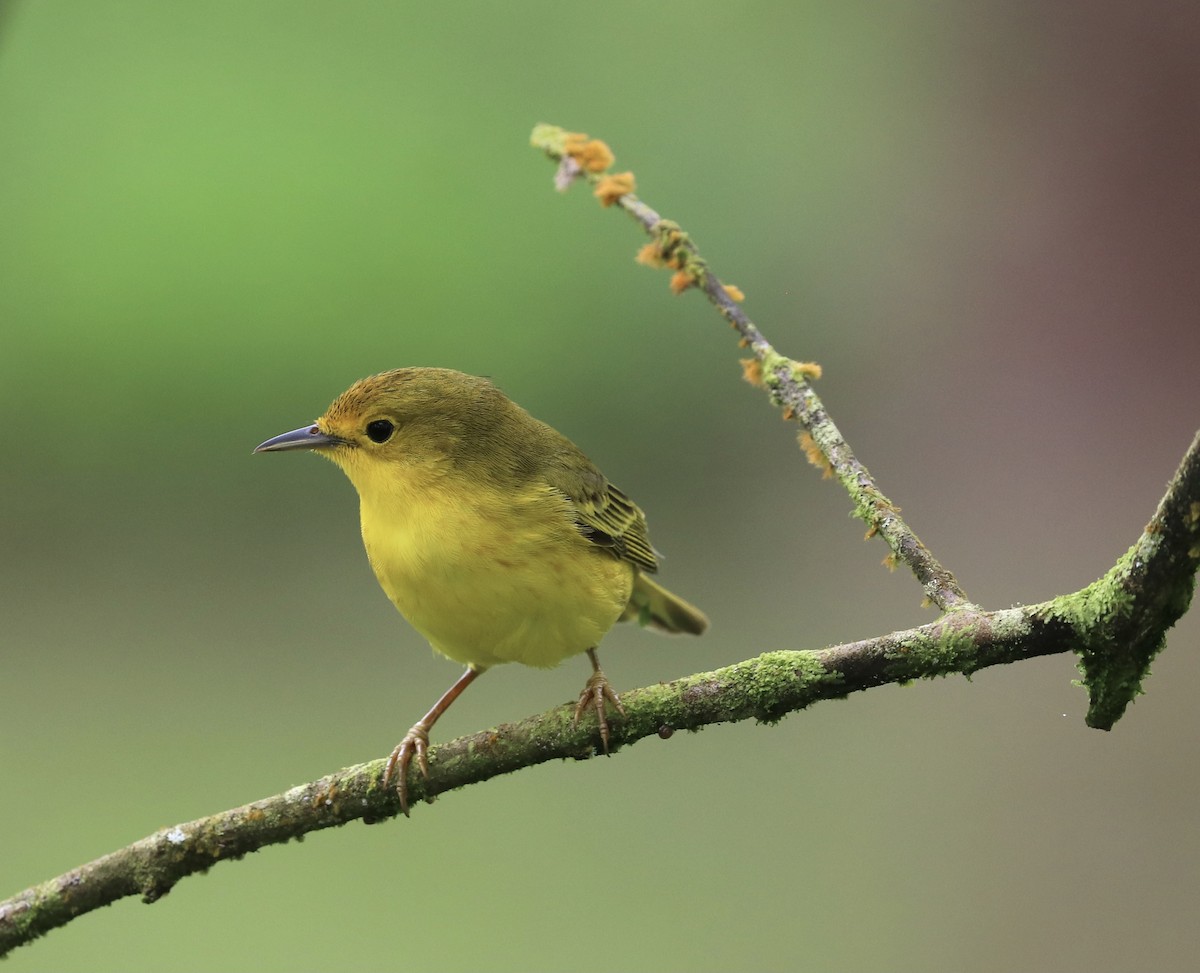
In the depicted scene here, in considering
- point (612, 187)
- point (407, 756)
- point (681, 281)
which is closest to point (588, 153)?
point (612, 187)

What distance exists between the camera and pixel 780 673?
2525mm

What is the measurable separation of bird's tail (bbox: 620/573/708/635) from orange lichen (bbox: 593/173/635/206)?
5.63ft

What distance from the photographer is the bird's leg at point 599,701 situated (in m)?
2.88

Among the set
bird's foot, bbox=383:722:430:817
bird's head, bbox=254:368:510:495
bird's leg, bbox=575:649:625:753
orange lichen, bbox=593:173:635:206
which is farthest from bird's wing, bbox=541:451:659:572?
orange lichen, bbox=593:173:635:206

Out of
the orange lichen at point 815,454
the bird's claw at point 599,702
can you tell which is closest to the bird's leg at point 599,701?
the bird's claw at point 599,702

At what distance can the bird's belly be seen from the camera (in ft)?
11.4

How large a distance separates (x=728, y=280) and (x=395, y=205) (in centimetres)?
214

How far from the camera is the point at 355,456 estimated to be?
12.5 ft

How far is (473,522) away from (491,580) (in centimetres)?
18

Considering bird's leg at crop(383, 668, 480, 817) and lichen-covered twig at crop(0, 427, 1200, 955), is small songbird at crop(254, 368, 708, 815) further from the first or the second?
lichen-covered twig at crop(0, 427, 1200, 955)

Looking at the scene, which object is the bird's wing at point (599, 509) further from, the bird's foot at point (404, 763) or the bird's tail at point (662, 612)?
the bird's foot at point (404, 763)

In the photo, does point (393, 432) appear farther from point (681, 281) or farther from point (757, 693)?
point (757, 693)

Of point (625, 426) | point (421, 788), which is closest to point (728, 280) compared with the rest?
point (625, 426)

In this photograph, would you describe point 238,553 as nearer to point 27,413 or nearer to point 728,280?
point 27,413
